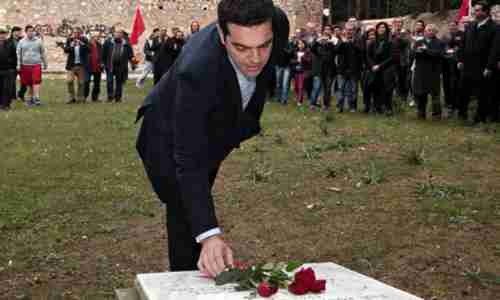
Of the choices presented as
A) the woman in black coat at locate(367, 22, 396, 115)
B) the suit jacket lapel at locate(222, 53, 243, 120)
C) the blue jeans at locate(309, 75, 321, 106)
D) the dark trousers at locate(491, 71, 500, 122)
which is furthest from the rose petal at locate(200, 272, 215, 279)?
the blue jeans at locate(309, 75, 321, 106)

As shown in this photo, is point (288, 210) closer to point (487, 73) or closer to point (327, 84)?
point (487, 73)

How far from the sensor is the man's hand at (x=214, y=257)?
9.07ft

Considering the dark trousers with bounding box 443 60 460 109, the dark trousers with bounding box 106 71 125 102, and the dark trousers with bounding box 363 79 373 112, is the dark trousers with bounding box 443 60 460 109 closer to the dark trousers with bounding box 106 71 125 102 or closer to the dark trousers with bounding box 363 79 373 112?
the dark trousers with bounding box 363 79 373 112

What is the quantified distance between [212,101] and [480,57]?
11509 millimetres

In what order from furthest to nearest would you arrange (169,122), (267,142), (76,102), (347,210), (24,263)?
(76,102), (267,142), (347,210), (24,263), (169,122)

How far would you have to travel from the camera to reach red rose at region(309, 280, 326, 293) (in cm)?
259

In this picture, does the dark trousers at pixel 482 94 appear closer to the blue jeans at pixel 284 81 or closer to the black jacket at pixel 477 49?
the black jacket at pixel 477 49

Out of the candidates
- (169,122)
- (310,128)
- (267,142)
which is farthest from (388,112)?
(169,122)

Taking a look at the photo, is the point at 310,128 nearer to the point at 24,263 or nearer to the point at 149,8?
the point at 24,263

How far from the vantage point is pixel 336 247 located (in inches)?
241

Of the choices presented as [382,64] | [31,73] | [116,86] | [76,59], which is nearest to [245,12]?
[382,64]

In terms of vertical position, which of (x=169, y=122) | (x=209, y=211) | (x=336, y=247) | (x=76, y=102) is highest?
(x=169, y=122)

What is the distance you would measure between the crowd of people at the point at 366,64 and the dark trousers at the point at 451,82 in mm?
22

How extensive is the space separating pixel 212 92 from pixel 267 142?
29.9 ft
